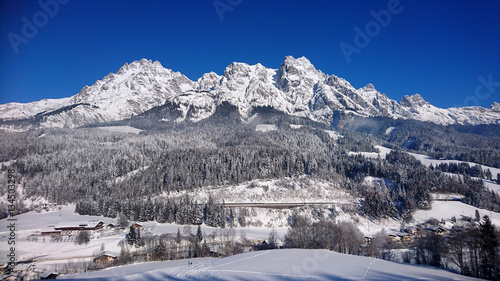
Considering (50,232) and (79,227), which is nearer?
(50,232)

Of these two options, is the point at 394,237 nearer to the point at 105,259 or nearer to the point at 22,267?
the point at 105,259

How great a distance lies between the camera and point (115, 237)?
6031 centimetres

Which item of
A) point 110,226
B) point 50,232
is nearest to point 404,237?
point 110,226

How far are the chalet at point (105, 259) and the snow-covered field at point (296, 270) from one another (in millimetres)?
14147

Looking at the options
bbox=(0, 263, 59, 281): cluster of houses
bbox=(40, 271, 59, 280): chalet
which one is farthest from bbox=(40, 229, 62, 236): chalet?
bbox=(40, 271, 59, 280): chalet

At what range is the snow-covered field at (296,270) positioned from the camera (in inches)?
1084

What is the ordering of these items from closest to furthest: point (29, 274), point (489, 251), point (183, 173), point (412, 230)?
point (489, 251) → point (29, 274) → point (412, 230) → point (183, 173)

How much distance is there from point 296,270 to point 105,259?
3378 centimetres

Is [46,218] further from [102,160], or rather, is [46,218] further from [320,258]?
[320,258]

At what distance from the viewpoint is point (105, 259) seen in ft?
153

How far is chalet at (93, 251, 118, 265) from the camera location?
45528 mm

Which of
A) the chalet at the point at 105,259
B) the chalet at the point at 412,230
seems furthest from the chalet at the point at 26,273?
the chalet at the point at 412,230

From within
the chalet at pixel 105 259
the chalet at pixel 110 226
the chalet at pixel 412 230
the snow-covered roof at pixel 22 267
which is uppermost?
the chalet at pixel 110 226

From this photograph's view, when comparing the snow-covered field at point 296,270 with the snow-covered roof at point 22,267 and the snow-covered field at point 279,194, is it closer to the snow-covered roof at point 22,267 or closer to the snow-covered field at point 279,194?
the snow-covered roof at point 22,267
